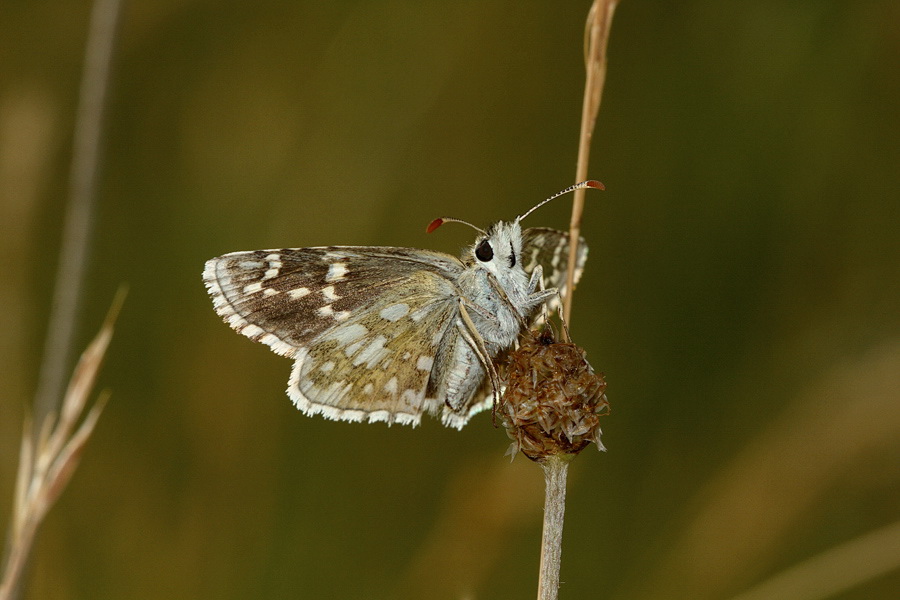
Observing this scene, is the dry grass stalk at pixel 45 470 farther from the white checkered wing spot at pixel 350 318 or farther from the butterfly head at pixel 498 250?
the butterfly head at pixel 498 250

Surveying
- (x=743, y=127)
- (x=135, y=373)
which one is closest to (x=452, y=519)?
(x=135, y=373)

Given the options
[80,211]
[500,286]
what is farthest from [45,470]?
[500,286]

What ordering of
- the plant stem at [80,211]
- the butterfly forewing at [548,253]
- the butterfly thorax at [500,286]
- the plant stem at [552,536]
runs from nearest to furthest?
the plant stem at [552,536], the plant stem at [80,211], the butterfly thorax at [500,286], the butterfly forewing at [548,253]

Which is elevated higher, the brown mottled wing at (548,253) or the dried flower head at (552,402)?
the brown mottled wing at (548,253)

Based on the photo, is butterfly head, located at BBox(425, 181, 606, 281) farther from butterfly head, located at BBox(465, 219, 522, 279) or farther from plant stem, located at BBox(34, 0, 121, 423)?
plant stem, located at BBox(34, 0, 121, 423)

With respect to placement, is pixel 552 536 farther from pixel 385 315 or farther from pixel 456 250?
pixel 456 250

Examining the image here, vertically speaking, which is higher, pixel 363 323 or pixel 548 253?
pixel 548 253

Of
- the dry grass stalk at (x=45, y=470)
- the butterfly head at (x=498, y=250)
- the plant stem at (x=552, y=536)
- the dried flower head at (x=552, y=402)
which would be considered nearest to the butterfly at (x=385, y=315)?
the butterfly head at (x=498, y=250)

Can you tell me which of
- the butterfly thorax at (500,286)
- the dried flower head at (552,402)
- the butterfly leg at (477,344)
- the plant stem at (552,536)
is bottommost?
the plant stem at (552,536)
